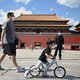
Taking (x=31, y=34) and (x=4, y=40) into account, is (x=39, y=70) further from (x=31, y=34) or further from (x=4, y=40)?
(x=31, y=34)

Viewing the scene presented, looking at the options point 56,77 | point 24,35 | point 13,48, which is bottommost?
point 56,77

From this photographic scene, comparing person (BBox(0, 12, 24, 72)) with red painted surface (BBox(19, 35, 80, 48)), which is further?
red painted surface (BBox(19, 35, 80, 48))

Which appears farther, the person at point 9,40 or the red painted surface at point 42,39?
the red painted surface at point 42,39

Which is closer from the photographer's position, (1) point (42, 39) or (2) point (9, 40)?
(2) point (9, 40)

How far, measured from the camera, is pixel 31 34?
7250cm

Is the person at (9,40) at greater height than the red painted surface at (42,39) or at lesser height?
lesser

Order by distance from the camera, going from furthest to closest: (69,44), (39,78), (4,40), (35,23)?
(35,23)
(69,44)
(4,40)
(39,78)

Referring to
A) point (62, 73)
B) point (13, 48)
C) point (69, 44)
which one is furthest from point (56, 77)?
point (69, 44)

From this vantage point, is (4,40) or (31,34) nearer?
(4,40)

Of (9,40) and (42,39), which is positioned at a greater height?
(42,39)

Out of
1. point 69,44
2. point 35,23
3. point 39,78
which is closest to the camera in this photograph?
point 39,78

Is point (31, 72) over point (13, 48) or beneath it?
beneath

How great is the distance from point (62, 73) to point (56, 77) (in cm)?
22

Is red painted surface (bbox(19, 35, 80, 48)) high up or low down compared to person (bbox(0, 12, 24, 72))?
up
